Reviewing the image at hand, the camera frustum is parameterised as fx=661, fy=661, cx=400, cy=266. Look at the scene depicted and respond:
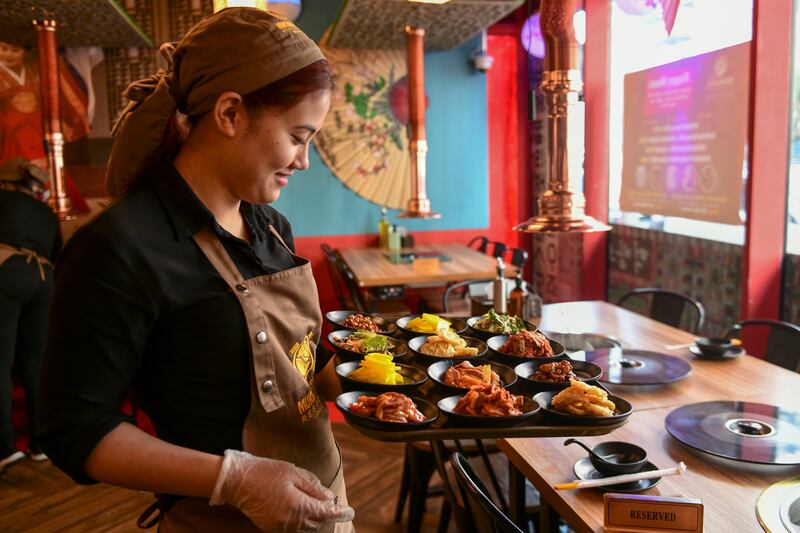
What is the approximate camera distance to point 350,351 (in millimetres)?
1673

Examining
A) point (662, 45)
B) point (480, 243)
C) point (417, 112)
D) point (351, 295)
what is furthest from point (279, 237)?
point (480, 243)

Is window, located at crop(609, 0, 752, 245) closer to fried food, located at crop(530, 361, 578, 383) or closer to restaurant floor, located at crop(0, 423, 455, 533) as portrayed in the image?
restaurant floor, located at crop(0, 423, 455, 533)

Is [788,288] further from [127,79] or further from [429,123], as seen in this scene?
[127,79]

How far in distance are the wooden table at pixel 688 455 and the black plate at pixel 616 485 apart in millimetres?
20

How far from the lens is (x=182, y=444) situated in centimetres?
121

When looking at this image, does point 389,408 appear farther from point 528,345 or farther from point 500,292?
point 500,292

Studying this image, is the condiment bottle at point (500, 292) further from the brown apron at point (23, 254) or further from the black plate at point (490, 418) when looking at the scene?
the brown apron at point (23, 254)

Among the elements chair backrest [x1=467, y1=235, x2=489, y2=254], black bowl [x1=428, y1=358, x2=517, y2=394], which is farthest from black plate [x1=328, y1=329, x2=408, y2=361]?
chair backrest [x1=467, y1=235, x2=489, y2=254]

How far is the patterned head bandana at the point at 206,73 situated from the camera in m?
1.15

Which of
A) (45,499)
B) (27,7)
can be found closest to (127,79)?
(27,7)

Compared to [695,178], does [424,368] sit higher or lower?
lower

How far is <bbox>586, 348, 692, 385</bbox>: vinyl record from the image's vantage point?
7.10 ft

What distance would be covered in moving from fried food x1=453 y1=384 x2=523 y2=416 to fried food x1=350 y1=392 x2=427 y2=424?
0.31 feet

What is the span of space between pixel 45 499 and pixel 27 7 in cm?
305
